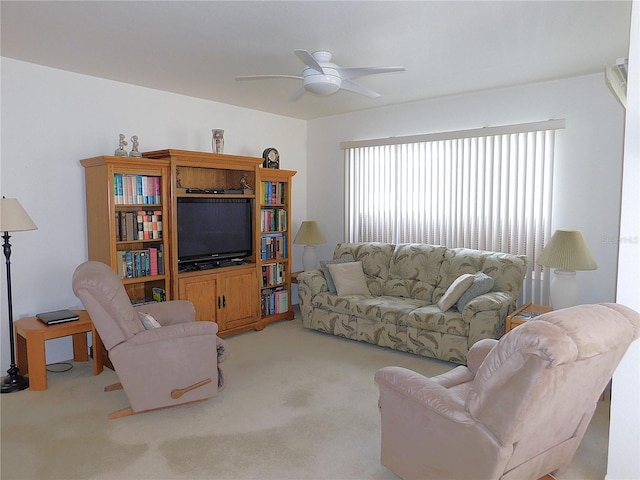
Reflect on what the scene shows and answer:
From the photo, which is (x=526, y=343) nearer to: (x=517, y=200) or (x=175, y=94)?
(x=517, y=200)

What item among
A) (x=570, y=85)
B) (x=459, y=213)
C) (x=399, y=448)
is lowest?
(x=399, y=448)

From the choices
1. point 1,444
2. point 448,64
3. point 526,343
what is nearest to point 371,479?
point 526,343

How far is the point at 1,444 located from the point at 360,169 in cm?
451

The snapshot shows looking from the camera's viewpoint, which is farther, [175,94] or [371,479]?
[175,94]

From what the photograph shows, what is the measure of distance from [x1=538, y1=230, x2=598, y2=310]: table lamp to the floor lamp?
4.04m

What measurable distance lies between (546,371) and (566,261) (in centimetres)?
236

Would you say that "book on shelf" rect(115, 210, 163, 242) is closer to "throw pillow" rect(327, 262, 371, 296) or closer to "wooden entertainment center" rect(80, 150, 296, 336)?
"wooden entertainment center" rect(80, 150, 296, 336)

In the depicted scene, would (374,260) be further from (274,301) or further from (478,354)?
(478,354)

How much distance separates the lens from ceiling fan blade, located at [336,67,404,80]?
2.96 m

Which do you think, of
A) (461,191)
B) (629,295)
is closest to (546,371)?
(629,295)

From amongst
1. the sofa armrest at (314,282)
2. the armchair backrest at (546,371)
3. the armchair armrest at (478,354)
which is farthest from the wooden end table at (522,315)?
the sofa armrest at (314,282)

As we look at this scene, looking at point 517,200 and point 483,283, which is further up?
point 517,200

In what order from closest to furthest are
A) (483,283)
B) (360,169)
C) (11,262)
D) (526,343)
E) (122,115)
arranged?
(526,343) → (11,262) → (483,283) → (122,115) → (360,169)

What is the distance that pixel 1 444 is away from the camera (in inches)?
109
